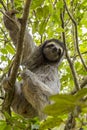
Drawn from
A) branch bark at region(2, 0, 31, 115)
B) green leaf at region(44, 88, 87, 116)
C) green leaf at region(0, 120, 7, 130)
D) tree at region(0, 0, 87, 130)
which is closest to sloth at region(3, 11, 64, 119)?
tree at region(0, 0, 87, 130)

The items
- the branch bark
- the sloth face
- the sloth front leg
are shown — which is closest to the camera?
the branch bark

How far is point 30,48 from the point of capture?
11.6 ft

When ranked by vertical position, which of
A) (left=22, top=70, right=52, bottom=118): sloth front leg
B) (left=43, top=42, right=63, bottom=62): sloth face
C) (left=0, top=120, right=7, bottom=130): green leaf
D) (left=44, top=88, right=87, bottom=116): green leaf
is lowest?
(left=0, top=120, right=7, bottom=130): green leaf

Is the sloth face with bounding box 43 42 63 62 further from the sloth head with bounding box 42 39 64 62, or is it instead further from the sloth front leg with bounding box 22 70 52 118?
the sloth front leg with bounding box 22 70 52 118

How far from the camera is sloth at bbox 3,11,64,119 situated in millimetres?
2797

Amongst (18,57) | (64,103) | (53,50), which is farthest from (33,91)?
(64,103)

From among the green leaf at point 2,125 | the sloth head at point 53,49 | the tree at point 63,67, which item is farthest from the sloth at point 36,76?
the green leaf at point 2,125

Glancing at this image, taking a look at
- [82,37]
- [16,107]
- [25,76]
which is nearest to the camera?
[25,76]

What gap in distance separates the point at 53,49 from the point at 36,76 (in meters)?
0.47

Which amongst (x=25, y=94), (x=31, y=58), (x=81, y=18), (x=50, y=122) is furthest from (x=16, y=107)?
(x=50, y=122)

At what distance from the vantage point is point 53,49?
11.1ft

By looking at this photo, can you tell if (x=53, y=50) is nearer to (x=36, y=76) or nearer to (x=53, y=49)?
(x=53, y=49)

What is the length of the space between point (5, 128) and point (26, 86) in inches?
59.1

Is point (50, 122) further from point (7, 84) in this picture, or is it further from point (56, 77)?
point (56, 77)
